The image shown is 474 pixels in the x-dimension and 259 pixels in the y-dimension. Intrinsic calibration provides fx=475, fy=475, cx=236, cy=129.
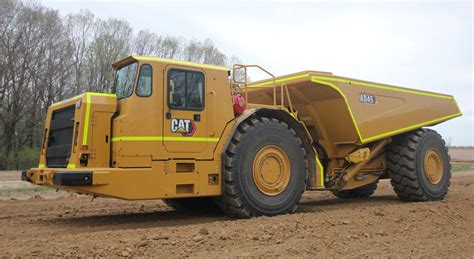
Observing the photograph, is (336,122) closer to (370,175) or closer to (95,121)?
(370,175)

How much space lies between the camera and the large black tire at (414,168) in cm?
968

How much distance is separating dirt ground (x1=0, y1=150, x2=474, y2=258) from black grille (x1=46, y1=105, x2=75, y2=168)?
0.94m

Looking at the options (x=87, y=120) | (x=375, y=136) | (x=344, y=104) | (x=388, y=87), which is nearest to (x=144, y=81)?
(x=87, y=120)

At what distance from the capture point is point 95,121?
6559 millimetres

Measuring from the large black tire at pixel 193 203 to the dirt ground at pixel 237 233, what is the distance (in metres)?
0.15

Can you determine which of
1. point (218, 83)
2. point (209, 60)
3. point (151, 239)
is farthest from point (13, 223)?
point (209, 60)

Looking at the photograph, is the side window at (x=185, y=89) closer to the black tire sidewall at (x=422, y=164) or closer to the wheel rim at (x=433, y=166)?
the black tire sidewall at (x=422, y=164)

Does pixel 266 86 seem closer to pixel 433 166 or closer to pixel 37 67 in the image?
pixel 433 166

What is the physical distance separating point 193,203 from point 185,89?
244 centimetres

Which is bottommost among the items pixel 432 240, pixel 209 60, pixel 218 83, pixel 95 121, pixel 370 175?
pixel 432 240

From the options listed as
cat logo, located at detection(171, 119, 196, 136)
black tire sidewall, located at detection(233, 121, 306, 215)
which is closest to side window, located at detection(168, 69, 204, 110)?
cat logo, located at detection(171, 119, 196, 136)

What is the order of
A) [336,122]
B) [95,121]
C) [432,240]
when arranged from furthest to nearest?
[336,122], [95,121], [432,240]

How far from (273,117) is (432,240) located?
3.16m

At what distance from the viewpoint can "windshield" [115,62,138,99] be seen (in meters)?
6.78
